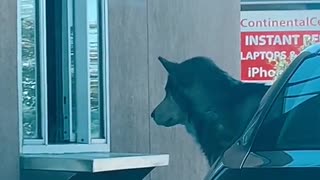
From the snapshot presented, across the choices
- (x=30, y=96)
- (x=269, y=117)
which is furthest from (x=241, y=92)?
(x=269, y=117)

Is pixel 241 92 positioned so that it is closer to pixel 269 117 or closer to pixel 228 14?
pixel 228 14

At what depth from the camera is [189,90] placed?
10.3 metres

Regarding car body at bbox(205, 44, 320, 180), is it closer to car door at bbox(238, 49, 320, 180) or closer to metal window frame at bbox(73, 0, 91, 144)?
car door at bbox(238, 49, 320, 180)

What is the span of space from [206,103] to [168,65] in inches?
24.3

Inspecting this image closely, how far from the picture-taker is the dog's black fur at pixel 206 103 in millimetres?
9922

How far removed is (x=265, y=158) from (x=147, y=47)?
609cm

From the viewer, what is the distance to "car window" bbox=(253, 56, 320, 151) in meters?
3.62

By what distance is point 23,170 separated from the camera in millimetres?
7797

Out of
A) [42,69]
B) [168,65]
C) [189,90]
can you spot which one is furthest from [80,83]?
[189,90]

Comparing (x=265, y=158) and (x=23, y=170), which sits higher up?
(x=265, y=158)

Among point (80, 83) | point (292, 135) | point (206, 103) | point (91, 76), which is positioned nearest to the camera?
point (292, 135)

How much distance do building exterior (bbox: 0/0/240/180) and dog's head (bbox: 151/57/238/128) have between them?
0.35 feet

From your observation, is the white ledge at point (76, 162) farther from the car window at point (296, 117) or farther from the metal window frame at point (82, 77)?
the car window at point (296, 117)

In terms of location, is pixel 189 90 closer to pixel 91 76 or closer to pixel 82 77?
pixel 91 76
